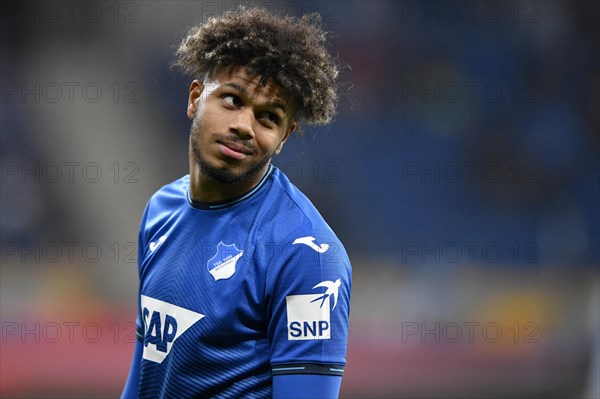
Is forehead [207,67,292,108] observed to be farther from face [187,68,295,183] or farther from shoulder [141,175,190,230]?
shoulder [141,175,190,230]

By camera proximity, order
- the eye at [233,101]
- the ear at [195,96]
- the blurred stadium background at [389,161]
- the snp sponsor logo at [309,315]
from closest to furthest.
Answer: the snp sponsor logo at [309,315] → the eye at [233,101] → the ear at [195,96] → the blurred stadium background at [389,161]

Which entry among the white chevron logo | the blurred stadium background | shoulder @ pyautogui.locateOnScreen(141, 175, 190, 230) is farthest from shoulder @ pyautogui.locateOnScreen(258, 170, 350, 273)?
the blurred stadium background

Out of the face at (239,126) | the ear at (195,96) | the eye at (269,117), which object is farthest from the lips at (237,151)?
the ear at (195,96)

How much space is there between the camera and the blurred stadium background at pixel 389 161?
23.2 feet

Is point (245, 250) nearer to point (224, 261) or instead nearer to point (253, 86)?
point (224, 261)

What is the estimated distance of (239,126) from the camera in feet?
7.16

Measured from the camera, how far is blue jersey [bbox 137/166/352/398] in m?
2.01

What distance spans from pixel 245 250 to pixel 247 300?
5.2 inches

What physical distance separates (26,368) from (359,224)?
328 centimetres

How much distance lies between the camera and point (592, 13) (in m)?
8.39

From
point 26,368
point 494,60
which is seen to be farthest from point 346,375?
point 494,60

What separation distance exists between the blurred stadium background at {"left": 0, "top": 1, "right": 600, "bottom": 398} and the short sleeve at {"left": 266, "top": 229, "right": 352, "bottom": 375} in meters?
4.81

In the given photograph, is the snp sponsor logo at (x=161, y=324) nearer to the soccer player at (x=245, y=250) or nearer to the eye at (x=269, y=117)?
the soccer player at (x=245, y=250)

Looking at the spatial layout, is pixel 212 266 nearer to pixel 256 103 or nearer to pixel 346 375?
pixel 256 103
